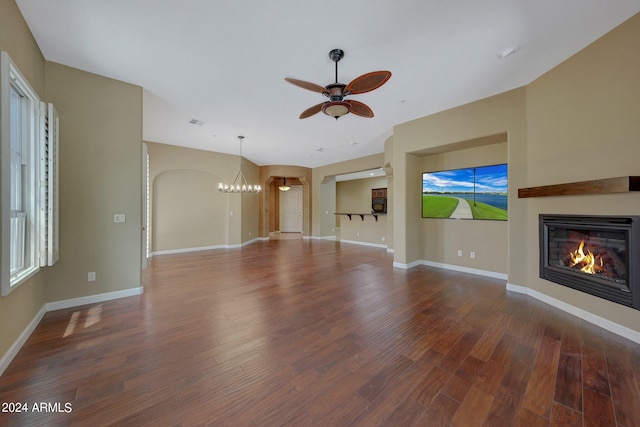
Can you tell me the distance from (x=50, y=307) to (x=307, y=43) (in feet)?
14.9

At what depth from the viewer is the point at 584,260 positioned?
9.35 feet

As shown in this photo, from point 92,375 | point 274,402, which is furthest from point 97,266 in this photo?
point 274,402

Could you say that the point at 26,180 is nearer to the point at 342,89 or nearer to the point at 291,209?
the point at 342,89

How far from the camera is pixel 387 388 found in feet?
5.73

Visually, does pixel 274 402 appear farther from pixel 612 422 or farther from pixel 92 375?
pixel 612 422

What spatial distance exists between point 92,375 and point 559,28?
17.6 feet

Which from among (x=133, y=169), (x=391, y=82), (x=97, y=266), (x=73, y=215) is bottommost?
(x=97, y=266)

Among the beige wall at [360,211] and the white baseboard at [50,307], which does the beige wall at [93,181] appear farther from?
the beige wall at [360,211]

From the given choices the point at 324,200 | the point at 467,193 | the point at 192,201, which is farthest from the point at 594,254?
the point at 192,201

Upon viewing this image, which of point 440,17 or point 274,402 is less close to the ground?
point 440,17

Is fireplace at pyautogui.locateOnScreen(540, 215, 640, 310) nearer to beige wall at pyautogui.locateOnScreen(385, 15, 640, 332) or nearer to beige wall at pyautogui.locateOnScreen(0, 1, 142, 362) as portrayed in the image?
beige wall at pyautogui.locateOnScreen(385, 15, 640, 332)

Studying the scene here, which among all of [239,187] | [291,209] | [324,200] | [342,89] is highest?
[342,89]

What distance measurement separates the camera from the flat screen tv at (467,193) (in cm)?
439

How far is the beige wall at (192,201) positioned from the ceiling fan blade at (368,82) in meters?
6.07
